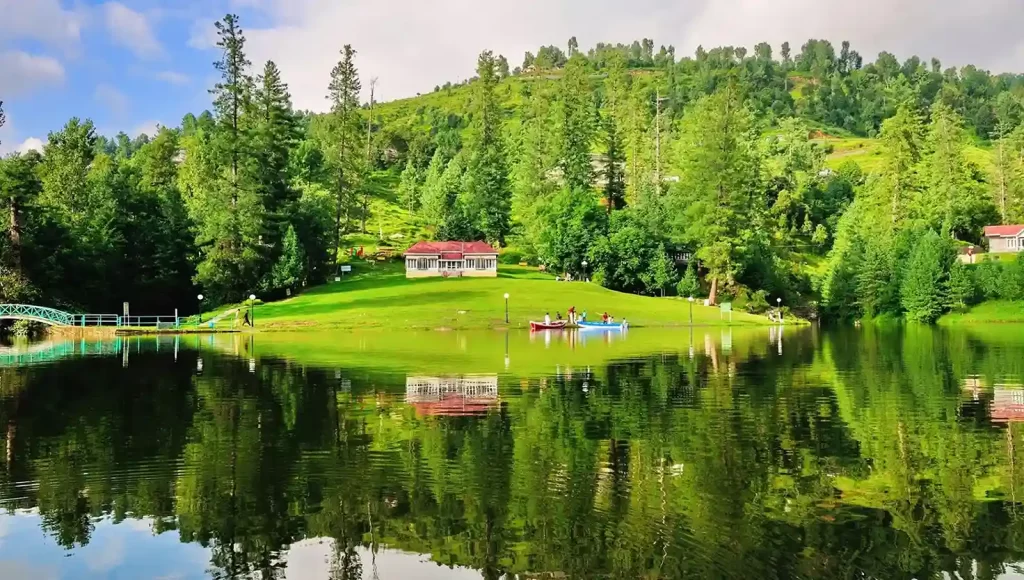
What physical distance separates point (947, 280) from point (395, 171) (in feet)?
382

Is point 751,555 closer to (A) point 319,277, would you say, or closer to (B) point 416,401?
(B) point 416,401

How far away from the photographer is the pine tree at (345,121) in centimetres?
10488

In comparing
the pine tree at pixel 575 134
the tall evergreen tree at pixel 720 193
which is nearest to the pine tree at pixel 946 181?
the tall evergreen tree at pixel 720 193

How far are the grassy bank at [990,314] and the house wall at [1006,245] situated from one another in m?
20.5

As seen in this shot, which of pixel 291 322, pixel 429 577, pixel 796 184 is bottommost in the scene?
pixel 429 577

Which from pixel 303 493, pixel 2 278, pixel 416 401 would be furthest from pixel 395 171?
pixel 303 493

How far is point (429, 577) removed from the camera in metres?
11.4

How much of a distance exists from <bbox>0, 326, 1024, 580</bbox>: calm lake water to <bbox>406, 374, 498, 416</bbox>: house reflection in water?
170 mm

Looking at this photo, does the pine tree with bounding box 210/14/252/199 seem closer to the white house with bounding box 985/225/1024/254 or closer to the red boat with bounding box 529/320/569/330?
the red boat with bounding box 529/320/569/330

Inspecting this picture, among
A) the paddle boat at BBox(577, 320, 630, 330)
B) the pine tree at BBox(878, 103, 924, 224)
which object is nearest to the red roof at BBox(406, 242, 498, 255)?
the paddle boat at BBox(577, 320, 630, 330)

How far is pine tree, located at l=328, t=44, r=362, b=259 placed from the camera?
105 meters

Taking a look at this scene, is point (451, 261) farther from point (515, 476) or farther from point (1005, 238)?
point (515, 476)

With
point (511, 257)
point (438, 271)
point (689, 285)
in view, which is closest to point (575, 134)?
point (511, 257)

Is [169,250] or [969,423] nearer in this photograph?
[969,423]
